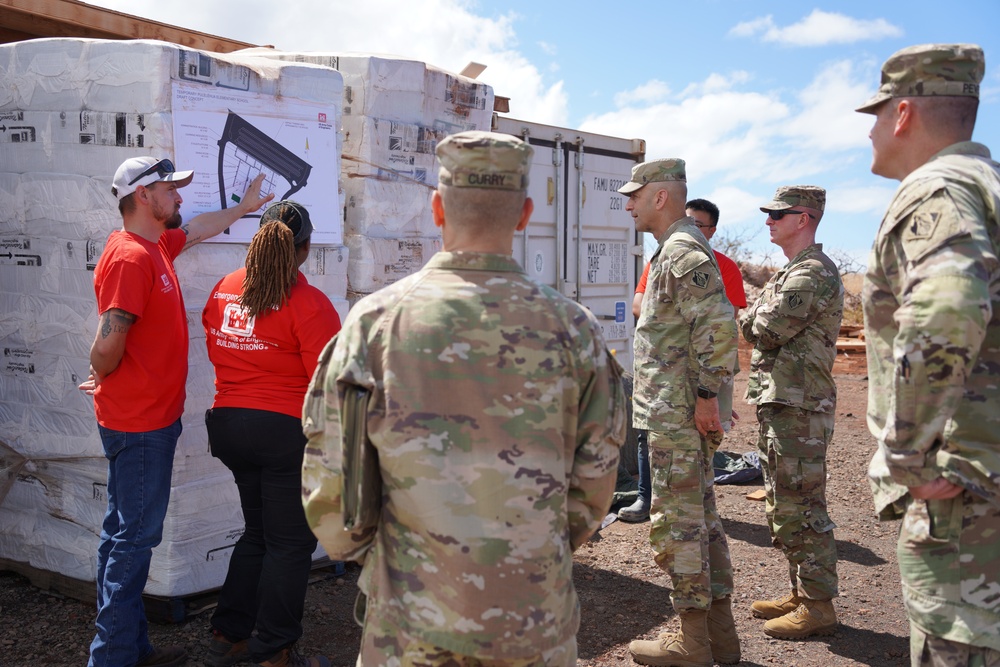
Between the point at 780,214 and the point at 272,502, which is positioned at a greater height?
the point at 780,214

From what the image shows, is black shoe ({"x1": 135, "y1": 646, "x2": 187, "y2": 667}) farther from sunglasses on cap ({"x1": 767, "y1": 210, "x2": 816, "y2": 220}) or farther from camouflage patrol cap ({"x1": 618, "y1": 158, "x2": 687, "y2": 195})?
sunglasses on cap ({"x1": 767, "y1": 210, "x2": 816, "y2": 220})

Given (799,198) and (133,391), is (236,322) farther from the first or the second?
(799,198)

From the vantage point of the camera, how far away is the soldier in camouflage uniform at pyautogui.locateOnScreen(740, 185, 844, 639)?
420 centimetres

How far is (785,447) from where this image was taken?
4.27m

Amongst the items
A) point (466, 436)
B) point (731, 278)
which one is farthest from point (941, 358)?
point (731, 278)

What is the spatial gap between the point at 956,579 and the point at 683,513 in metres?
1.70

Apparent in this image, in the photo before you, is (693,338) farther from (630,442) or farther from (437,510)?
(630,442)

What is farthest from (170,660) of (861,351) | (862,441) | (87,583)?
(861,351)

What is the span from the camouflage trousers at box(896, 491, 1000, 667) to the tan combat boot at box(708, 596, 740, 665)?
1840 mm

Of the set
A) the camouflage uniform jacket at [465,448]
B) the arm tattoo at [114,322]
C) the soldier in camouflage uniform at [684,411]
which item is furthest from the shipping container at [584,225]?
Answer: the camouflage uniform jacket at [465,448]

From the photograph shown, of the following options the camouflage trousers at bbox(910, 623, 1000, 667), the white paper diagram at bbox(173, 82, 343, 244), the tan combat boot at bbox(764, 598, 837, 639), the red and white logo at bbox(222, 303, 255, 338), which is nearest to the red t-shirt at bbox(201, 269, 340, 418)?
the red and white logo at bbox(222, 303, 255, 338)

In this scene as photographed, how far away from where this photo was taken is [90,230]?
4.04m

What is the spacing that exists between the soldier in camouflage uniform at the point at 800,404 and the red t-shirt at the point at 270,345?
2245 millimetres

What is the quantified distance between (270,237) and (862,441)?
278 inches
